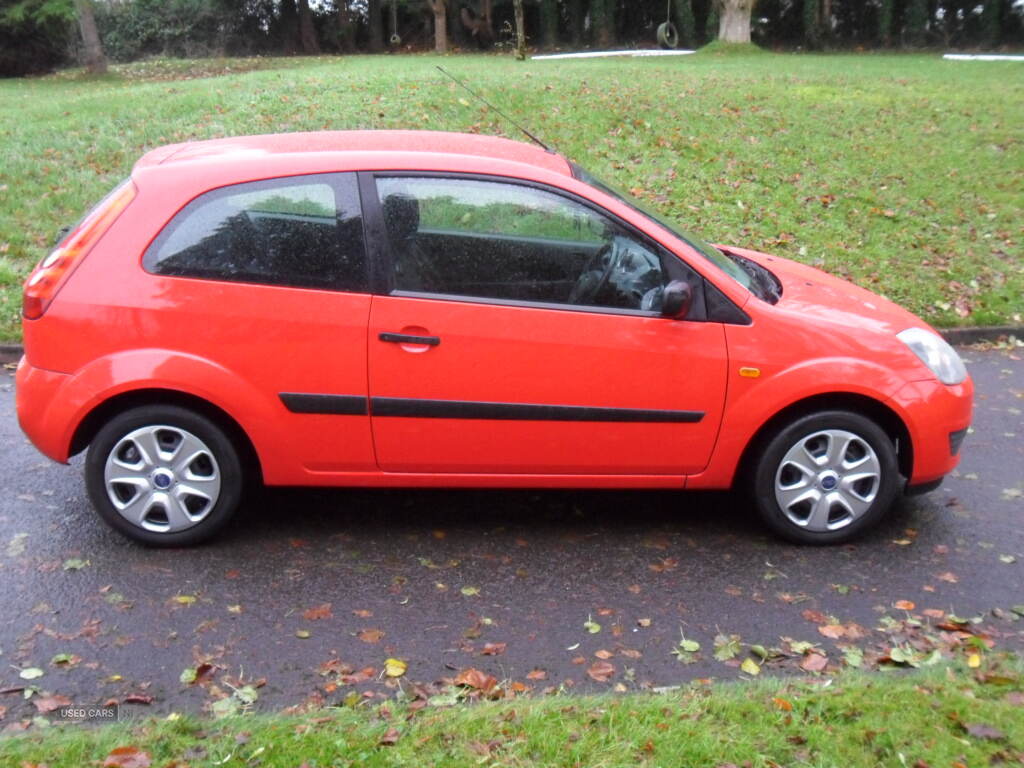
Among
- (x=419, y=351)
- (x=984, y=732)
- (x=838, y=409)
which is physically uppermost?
(x=419, y=351)

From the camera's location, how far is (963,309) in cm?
920

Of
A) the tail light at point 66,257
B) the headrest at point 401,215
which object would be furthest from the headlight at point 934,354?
the tail light at point 66,257

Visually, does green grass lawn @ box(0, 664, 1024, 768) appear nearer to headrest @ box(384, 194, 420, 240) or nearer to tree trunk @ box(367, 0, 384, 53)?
headrest @ box(384, 194, 420, 240)

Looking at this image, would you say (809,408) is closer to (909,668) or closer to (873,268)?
(909,668)

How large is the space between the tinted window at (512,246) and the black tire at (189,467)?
1121mm

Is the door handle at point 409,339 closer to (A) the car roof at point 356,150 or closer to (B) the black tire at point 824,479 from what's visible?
(A) the car roof at point 356,150

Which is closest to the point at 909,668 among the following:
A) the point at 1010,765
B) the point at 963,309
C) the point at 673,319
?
the point at 1010,765

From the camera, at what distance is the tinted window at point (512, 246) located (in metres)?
4.65

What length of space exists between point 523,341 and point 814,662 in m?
1.75

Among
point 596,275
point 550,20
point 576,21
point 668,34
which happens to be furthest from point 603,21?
point 596,275

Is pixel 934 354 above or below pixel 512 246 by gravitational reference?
below

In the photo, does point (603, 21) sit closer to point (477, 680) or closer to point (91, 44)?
point (91, 44)

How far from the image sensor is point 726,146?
13.0 metres

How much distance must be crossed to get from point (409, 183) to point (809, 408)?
81.5 inches
